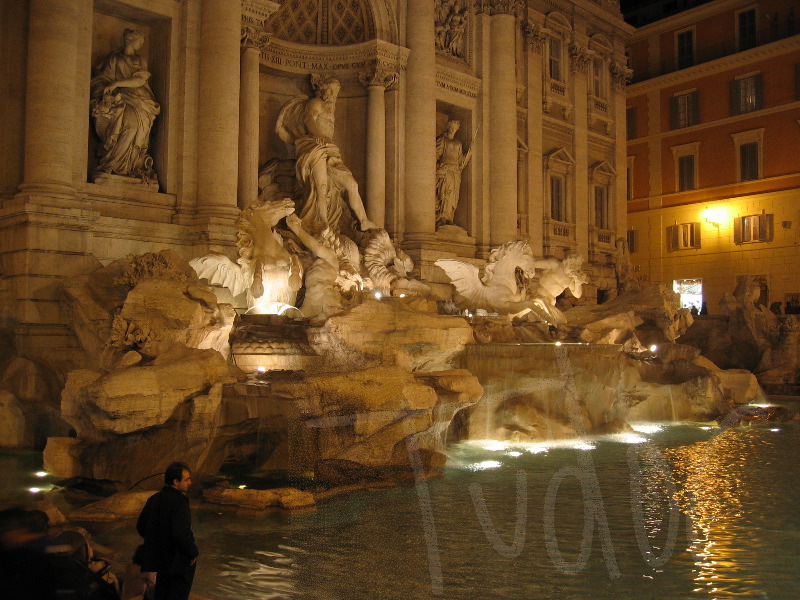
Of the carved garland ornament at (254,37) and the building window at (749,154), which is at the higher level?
the building window at (749,154)

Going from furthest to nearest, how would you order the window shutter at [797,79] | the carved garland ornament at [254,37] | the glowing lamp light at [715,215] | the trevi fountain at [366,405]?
1. the glowing lamp light at [715,215]
2. the window shutter at [797,79]
3. the carved garland ornament at [254,37]
4. the trevi fountain at [366,405]

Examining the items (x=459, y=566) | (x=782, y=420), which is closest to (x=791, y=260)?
(x=782, y=420)

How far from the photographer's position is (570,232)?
77.2 ft

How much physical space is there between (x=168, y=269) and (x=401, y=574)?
602 cm

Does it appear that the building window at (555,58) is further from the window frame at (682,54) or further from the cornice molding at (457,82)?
the window frame at (682,54)

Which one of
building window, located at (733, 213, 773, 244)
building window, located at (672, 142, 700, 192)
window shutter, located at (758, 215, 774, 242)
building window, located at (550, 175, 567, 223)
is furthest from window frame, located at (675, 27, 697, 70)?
building window, located at (550, 175, 567, 223)

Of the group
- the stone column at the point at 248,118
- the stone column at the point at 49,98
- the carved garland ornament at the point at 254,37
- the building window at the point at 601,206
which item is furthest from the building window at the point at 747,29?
the stone column at the point at 49,98

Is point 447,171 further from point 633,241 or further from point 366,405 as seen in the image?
point 633,241

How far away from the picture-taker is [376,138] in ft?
57.1

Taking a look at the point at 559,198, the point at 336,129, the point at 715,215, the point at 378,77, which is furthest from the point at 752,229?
the point at 336,129

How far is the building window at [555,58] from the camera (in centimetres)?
2320

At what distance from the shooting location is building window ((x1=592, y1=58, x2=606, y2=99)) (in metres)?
24.9

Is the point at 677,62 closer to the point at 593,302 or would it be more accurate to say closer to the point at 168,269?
the point at 593,302

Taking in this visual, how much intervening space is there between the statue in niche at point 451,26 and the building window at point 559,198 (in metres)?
5.36
